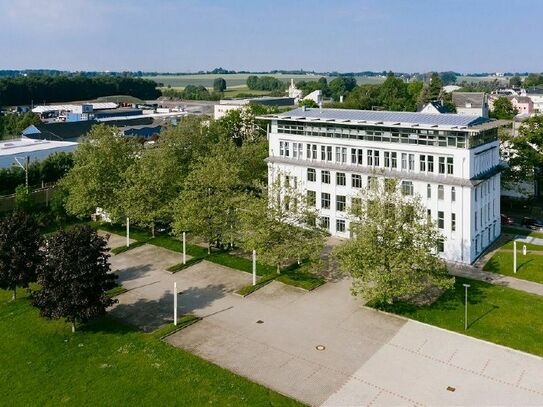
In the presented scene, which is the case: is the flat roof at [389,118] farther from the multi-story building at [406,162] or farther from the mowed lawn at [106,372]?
the mowed lawn at [106,372]

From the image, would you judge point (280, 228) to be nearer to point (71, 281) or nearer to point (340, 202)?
point (340, 202)

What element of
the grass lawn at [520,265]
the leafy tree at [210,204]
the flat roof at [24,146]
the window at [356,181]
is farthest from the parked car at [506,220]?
the flat roof at [24,146]

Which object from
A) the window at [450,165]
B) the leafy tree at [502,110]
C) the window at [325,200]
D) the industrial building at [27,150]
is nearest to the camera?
the window at [450,165]

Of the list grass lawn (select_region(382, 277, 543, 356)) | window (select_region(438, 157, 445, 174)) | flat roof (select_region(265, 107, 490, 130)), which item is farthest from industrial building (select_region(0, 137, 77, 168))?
grass lawn (select_region(382, 277, 543, 356))

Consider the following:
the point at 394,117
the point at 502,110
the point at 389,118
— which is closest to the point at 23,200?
the point at 389,118

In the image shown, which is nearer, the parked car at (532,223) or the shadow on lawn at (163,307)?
the shadow on lawn at (163,307)
